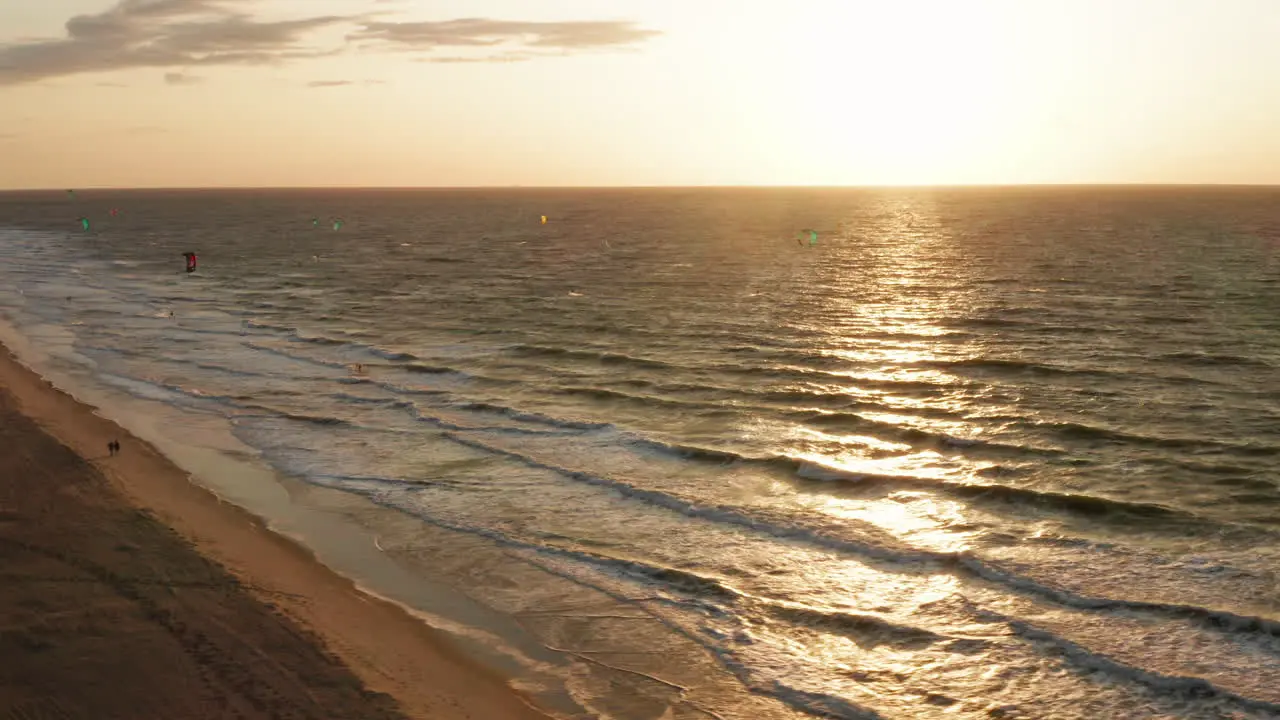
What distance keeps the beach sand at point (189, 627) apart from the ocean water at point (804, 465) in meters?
1.85

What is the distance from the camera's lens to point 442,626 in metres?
15.0

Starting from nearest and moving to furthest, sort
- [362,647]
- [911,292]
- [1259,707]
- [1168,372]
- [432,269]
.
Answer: [1259,707]
[362,647]
[1168,372]
[911,292]
[432,269]

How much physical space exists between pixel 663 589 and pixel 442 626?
350 centimetres

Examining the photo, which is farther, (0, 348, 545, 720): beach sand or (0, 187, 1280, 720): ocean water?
(0, 187, 1280, 720): ocean water

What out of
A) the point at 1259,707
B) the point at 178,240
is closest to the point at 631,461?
the point at 1259,707

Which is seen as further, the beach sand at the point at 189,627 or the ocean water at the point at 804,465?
the ocean water at the point at 804,465

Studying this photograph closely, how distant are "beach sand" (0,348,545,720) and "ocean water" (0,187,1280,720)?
1.85 metres

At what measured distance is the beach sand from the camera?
11.8 metres

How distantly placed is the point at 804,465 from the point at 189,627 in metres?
13.2

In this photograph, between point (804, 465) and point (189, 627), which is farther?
point (804, 465)

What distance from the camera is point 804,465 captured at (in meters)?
22.6

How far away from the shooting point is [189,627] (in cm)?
1353

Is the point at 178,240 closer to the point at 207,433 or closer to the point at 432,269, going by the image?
the point at 432,269

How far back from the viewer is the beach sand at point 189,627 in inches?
463
